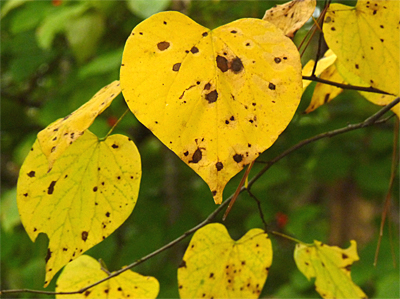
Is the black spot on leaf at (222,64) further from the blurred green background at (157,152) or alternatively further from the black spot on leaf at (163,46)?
the blurred green background at (157,152)

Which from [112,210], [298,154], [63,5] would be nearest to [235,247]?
[112,210]

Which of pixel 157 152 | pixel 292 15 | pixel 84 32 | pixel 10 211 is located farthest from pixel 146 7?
pixel 157 152

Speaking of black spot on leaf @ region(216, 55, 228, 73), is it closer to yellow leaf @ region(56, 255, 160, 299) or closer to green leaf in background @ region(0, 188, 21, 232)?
yellow leaf @ region(56, 255, 160, 299)

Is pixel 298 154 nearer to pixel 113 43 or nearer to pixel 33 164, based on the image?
pixel 113 43

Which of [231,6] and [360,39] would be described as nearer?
[360,39]

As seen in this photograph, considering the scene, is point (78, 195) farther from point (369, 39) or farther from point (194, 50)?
point (369, 39)
